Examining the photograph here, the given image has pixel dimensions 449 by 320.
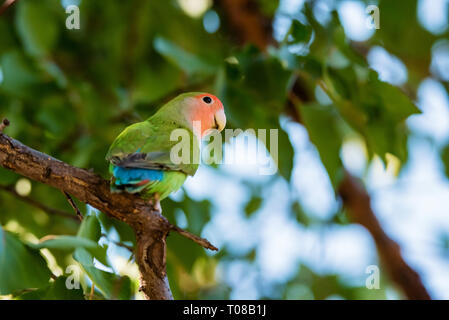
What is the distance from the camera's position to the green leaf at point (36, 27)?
3.20 meters

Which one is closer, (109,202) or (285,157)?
(109,202)

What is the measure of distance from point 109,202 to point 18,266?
0.35 metres

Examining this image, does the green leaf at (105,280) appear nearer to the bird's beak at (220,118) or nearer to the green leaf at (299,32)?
the bird's beak at (220,118)

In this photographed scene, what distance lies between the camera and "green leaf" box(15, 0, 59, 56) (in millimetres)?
3199

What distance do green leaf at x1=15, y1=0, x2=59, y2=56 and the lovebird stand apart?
1.47 m

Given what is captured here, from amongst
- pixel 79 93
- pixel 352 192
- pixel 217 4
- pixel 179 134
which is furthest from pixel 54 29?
pixel 352 192

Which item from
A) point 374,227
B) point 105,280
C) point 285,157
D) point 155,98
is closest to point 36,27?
point 155,98

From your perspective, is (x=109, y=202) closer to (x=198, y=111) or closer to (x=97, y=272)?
(x=97, y=272)

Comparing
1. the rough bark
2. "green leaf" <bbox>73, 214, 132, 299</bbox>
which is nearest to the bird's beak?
the rough bark

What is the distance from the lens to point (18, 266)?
5.76 feet

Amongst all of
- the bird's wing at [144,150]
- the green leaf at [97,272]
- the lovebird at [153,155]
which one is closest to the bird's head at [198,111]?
the lovebird at [153,155]

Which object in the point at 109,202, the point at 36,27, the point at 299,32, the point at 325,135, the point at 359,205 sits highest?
the point at 36,27
